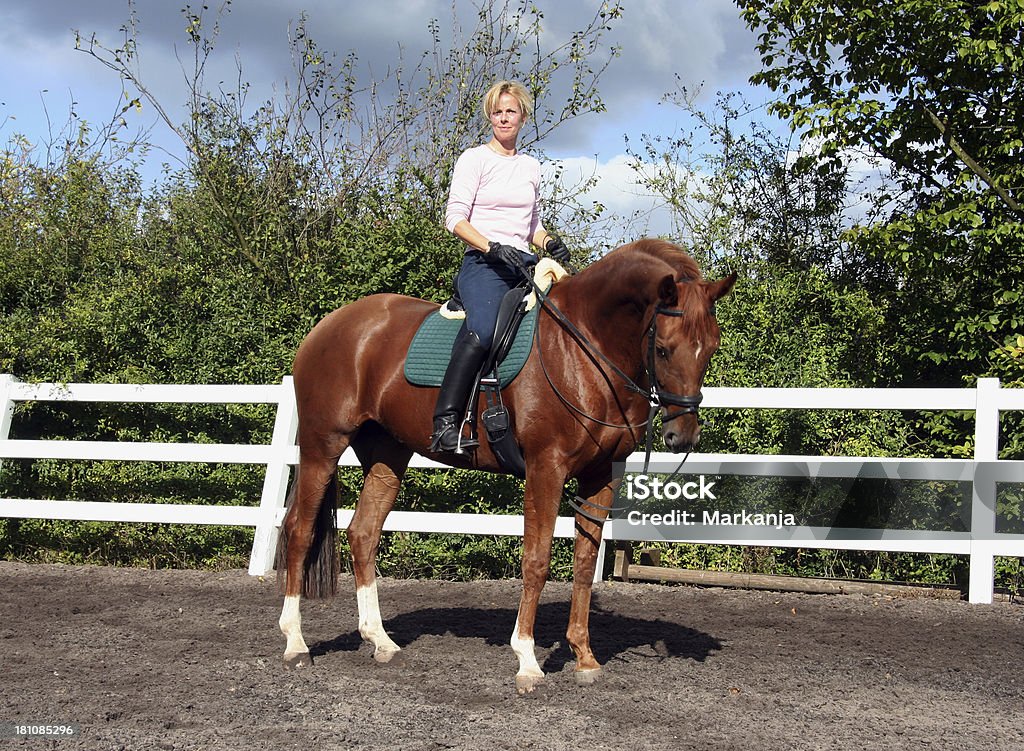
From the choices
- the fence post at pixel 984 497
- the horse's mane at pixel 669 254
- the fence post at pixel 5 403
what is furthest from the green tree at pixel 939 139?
the fence post at pixel 5 403

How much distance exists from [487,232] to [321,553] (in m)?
2.28

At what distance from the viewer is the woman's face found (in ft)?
18.4

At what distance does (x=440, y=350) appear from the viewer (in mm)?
5750

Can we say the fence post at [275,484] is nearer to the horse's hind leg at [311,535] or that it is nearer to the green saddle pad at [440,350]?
the horse's hind leg at [311,535]

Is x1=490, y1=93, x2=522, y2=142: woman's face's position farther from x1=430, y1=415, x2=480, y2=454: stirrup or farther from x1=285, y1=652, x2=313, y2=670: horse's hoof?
x1=285, y1=652, x2=313, y2=670: horse's hoof

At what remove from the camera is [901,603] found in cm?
770

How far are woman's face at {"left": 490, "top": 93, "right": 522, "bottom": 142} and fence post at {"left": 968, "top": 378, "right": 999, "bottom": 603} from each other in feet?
15.1

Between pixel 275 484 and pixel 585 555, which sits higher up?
pixel 275 484

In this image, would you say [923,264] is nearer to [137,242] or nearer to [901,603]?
[901,603]

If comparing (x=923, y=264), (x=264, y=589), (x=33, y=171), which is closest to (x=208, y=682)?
(x=264, y=589)

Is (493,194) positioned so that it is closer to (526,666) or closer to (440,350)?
(440,350)

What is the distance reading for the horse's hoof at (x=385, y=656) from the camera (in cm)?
570

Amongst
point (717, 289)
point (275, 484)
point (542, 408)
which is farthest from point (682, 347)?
point (275, 484)

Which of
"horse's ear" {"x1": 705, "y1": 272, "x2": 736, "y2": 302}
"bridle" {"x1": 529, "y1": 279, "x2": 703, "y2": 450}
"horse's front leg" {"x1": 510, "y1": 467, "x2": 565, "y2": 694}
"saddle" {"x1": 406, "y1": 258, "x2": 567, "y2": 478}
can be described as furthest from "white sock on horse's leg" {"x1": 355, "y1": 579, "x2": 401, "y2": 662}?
"horse's ear" {"x1": 705, "y1": 272, "x2": 736, "y2": 302}
